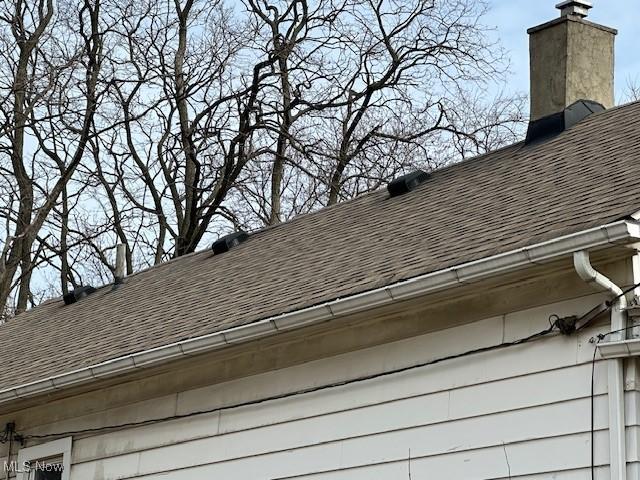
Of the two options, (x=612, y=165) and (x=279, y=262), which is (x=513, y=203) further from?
(x=279, y=262)

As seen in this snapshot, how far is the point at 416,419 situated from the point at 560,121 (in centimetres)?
463

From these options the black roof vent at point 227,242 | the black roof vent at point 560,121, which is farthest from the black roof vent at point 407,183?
the black roof vent at point 227,242

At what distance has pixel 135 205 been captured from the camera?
29.7m

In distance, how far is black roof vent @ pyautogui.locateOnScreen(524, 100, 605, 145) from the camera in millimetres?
13281

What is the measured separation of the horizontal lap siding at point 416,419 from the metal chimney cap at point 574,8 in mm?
5425

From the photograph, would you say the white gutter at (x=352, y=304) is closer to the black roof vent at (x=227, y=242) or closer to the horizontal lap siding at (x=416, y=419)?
the horizontal lap siding at (x=416, y=419)

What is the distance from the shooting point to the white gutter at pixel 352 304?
8188 millimetres

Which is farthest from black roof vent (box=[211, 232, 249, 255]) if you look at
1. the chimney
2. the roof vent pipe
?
the chimney

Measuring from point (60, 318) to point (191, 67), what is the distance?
40.0 feet

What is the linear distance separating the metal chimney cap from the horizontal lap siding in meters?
5.42

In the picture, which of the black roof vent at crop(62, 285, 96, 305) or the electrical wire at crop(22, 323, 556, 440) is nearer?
the electrical wire at crop(22, 323, 556, 440)

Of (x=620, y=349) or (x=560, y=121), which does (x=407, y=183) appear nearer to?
(x=560, y=121)

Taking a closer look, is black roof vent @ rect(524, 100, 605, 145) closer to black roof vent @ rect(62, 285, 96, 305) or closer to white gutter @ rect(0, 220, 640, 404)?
white gutter @ rect(0, 220, 640, 404)

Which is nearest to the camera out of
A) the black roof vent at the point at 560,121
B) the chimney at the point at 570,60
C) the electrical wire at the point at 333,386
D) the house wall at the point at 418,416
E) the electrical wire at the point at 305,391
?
the house wall at the point at 418,416
